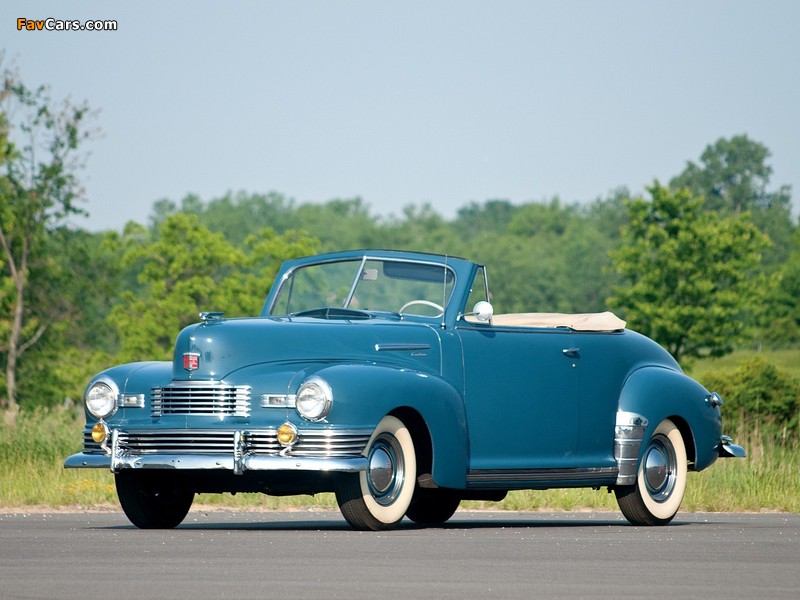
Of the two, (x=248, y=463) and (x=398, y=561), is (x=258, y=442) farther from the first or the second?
(x=398, y=561)

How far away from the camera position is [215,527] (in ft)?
39.0

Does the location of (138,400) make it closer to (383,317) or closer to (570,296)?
(383,317)

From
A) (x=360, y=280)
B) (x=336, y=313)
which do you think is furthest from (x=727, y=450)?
(x=336, y=313)

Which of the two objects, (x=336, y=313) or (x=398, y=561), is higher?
(x=336, y=313)

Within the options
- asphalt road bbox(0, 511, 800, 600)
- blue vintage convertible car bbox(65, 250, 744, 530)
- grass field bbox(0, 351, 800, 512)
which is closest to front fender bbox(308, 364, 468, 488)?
blue vintage convertible car bbox(65, 250, 744, 530)

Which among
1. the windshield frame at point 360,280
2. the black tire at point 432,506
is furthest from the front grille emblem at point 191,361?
the black tire at point 432,506

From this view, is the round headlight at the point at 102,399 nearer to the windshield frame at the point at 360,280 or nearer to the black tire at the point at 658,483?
the windshield frame at the point at 360,280

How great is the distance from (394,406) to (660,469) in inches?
128

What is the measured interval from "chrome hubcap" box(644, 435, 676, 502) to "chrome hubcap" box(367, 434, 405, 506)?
9.27 ft

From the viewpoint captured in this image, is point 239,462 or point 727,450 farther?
point 727,450

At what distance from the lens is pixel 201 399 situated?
1065 centimetres

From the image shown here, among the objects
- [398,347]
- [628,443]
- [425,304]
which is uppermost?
[425,304]

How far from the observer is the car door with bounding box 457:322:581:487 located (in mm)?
11539

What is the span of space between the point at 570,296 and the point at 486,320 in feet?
386
